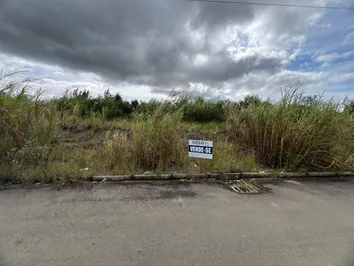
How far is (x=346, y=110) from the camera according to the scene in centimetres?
663

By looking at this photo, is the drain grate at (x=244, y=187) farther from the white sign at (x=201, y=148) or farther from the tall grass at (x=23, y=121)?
the tall grass at (x=23, y=121)

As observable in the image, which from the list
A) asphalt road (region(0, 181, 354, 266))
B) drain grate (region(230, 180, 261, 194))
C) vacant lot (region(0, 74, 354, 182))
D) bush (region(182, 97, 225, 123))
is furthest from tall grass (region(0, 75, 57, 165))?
bush (region(182, 97, 225, 123))

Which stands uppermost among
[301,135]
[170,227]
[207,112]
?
[207,112]

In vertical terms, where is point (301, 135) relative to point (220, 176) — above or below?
above

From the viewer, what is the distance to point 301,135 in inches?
226

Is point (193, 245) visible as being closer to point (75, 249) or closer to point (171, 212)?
point (171, 212)

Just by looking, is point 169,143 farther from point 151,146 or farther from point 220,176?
point 220,176

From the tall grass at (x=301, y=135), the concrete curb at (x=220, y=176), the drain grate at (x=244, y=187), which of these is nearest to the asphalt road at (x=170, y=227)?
the drain grate at (x=244, y=187)

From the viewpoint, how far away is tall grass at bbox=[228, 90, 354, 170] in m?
5.78

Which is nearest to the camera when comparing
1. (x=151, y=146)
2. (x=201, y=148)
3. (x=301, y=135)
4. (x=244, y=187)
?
(x=244, y=187)

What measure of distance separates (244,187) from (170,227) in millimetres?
2277

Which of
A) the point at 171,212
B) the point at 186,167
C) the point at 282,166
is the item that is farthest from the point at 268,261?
the point at 282,166

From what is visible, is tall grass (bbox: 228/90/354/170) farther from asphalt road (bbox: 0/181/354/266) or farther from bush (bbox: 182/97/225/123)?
bush (bbox: 182/97/225/123)

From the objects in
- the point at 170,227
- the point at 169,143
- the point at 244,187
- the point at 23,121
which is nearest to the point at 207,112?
the point at 169,143
